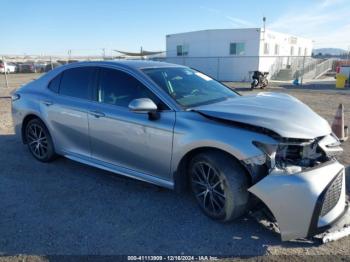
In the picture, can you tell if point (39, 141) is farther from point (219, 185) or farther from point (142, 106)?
point (219, 185)

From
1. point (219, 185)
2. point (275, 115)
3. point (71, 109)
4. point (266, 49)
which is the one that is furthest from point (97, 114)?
point (266, 49)

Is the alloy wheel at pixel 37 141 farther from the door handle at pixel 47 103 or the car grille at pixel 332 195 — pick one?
the car grille at pixel 332 195

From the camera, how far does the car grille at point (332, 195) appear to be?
9.59 feet

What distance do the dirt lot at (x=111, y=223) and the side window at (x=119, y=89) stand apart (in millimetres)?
1177

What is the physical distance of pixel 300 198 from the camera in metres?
2.81

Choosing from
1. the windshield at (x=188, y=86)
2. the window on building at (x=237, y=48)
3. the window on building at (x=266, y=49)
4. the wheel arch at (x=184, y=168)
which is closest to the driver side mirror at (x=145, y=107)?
the windshield at (x=188, y=86)

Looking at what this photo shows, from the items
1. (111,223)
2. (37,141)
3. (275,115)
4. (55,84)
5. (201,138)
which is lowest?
(111,223)

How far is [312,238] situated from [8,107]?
10982 mm

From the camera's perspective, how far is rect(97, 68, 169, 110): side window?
3.90 meters

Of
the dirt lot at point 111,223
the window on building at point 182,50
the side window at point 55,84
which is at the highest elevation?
the window on building at point 182,50

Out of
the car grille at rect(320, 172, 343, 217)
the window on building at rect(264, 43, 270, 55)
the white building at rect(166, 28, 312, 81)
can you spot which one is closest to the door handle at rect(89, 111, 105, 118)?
the car grille at rect(320, 172, 343, 217)

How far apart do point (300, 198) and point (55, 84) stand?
3845 millimetres

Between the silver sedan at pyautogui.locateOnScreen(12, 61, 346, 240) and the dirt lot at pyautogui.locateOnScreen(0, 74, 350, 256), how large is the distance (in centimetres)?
25

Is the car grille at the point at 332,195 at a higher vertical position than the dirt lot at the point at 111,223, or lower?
higher
